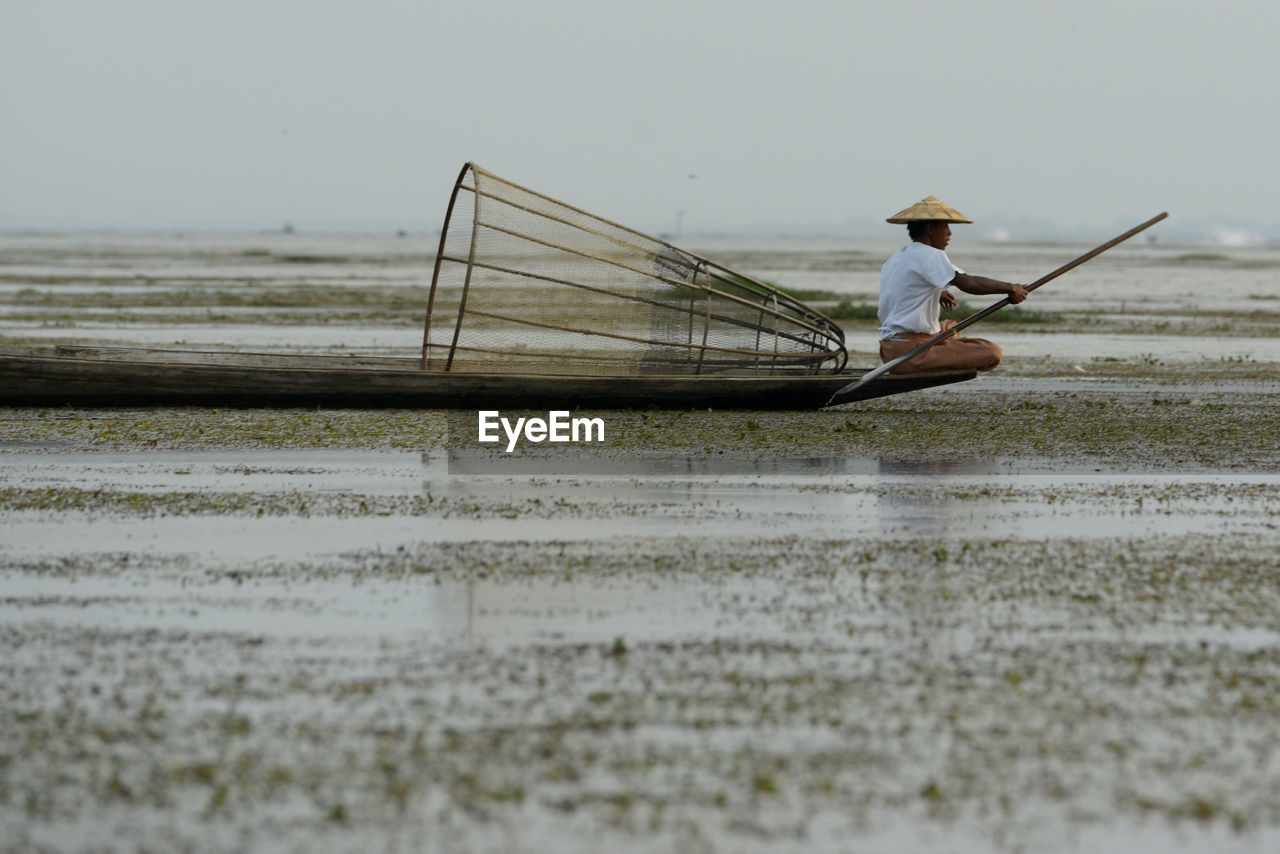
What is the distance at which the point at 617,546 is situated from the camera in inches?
266

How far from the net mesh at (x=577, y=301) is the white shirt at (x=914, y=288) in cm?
53

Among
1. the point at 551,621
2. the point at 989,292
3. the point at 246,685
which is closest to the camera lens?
the point at 246,685

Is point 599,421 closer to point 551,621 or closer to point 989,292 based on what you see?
point 989,292

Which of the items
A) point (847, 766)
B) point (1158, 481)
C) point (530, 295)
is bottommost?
point (847, 766)

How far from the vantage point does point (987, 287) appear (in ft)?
35.0

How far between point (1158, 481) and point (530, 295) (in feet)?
17.1

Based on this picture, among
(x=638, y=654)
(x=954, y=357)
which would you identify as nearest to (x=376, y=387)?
(x=954, y=357)

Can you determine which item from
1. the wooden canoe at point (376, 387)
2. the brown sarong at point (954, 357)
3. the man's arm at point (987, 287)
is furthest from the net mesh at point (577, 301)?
the man's arm at point (987, 287)

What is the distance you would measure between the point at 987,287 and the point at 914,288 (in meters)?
0.80

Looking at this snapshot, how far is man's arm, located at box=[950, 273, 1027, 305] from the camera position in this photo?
34.8ft

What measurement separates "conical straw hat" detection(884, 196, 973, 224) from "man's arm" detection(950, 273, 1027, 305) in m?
0.49

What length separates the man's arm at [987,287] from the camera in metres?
10.6

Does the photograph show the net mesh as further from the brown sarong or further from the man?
the brown sarong

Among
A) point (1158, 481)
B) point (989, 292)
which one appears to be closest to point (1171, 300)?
point (989, 292)
